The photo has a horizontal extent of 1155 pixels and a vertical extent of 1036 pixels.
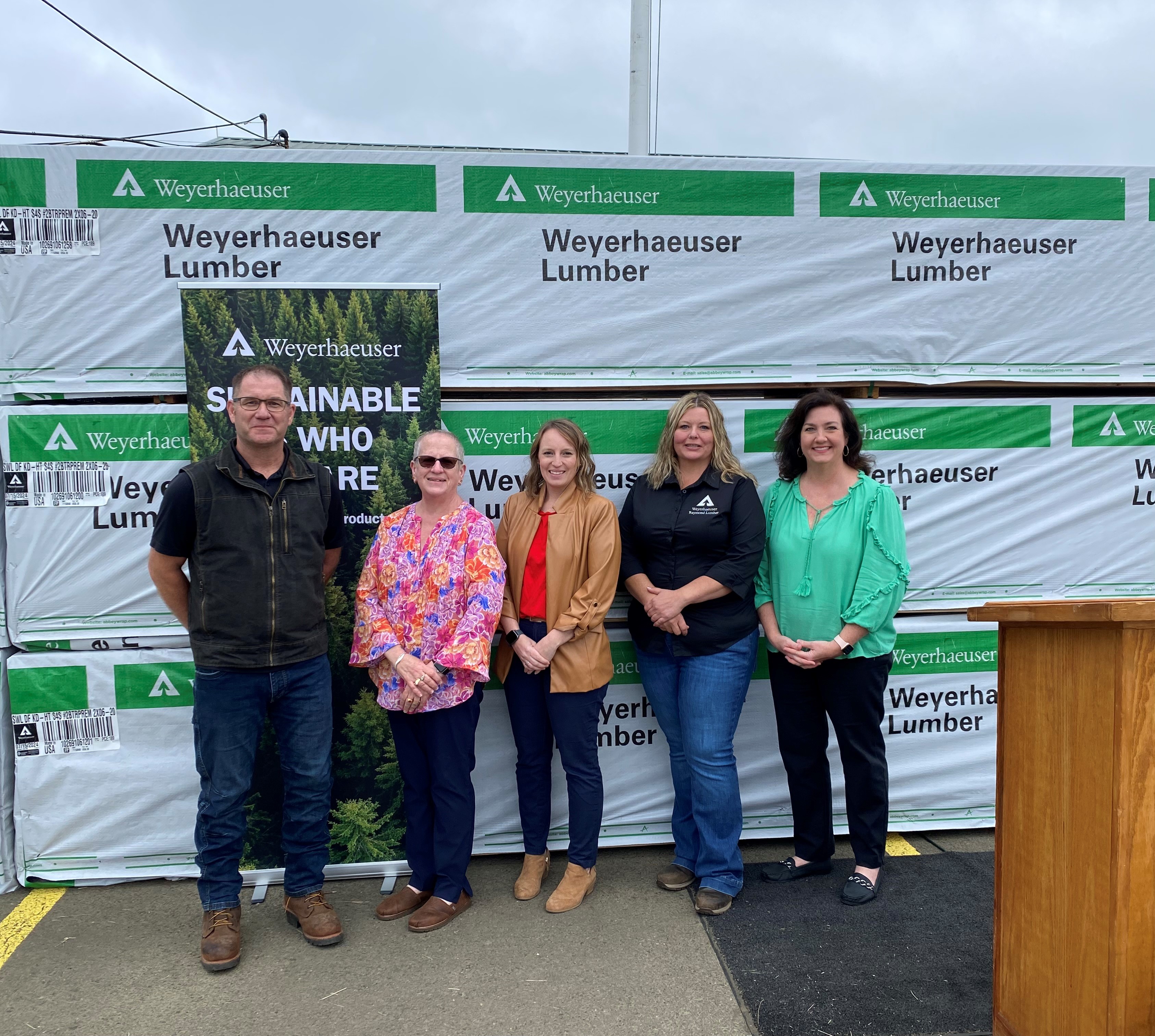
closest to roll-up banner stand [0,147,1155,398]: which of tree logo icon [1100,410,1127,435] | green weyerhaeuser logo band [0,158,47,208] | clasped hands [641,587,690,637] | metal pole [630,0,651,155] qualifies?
green weyerhaeuser logo band [0,158,47,208]

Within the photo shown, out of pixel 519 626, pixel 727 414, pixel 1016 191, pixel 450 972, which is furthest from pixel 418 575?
pixel 1016 191

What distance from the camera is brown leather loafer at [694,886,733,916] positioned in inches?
127

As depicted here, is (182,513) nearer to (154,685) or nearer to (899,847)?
(154,685)

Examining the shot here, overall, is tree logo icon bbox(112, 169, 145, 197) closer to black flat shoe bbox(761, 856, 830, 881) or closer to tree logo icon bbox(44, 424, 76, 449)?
tree logo icon bbox(44, 424, 76, 449)

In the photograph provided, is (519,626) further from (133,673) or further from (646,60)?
(646,60)

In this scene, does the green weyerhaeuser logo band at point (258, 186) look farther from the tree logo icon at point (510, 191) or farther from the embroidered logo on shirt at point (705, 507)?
the embroidered logo on shirt at point (705, 507)

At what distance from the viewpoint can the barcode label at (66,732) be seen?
11.7 ft

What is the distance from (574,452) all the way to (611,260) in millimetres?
1062

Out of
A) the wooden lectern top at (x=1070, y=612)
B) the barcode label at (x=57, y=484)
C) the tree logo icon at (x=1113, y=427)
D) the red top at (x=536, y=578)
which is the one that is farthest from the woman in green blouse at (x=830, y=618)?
the barcode label at (x=57, y=484)

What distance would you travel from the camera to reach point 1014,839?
7.28ft

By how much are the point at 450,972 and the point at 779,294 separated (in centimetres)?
315

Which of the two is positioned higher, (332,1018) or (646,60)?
(646,60)

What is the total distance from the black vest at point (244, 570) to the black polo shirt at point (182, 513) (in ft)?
0.06

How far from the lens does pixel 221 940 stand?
2969 millimetres
